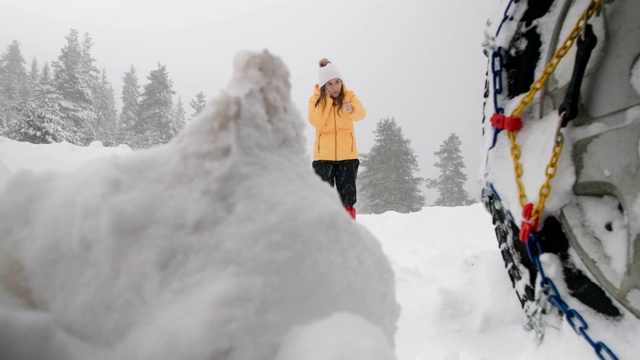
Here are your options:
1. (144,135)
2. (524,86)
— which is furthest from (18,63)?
(524,86)

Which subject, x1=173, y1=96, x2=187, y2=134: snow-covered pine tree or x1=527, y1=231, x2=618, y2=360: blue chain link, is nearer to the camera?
x1=527, y1=231, x2=618, y2=360: blue chain link

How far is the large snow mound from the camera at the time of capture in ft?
2.11

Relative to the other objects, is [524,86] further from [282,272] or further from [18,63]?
[18,63]

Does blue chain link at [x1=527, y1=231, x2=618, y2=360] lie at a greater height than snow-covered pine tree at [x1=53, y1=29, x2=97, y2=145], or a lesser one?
lesser

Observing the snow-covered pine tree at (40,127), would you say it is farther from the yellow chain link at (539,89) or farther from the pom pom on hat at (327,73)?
the yellow chain link at (539,89)

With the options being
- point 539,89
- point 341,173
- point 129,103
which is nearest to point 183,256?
point 539,89

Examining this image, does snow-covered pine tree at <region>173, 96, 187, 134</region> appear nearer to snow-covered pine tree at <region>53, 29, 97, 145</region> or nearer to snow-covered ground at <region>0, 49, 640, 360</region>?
snow-covered pine tree at <region>53, 29, 97, 145</region>

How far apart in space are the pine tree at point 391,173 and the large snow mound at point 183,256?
21890 mm

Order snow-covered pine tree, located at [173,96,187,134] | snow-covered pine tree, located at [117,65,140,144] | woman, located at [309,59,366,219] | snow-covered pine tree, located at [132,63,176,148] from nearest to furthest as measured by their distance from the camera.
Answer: woman, located at [309,59,366,219] < snow-covered pine tree, located at [132,63,176,148] < snow-covered pine tree, located at [173,96,187,134] < snow-covered pine tree, located at [117,65,140,144]

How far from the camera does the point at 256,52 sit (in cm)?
88

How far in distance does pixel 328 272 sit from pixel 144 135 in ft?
74.3

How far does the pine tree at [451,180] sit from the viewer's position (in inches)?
1027

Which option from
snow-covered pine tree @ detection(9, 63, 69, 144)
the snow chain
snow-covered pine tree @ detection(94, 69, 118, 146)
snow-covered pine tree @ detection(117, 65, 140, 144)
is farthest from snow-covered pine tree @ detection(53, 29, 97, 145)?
the snow chain

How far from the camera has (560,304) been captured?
172 cm
